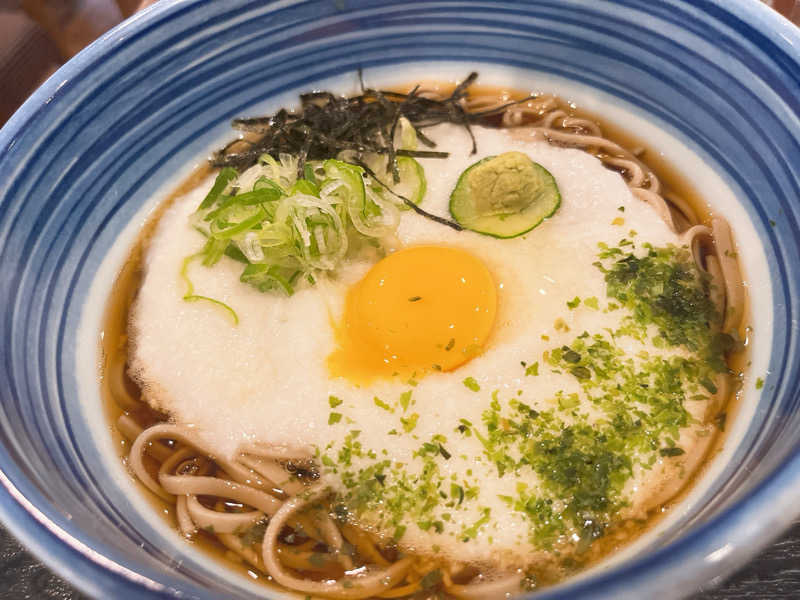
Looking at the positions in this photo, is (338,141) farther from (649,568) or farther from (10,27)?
(10,27)

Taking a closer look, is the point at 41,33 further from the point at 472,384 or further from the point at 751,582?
the point at 751,582

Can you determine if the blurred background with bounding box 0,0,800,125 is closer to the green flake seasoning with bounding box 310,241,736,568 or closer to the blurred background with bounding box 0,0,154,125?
the blurred background with bounding box 0,0,154,125

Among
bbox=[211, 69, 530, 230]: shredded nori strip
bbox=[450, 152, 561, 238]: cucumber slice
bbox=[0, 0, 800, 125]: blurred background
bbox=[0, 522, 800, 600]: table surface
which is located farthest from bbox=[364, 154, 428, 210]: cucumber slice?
bbox=[0, 0, 800, 125]: blurred background

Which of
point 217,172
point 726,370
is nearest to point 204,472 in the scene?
point 217,172

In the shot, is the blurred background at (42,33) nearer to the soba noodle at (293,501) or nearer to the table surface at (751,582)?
the soba noodle at (293,501)

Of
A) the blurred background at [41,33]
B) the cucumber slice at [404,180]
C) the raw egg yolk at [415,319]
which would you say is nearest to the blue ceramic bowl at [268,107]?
the cucumber slice at [404,180]

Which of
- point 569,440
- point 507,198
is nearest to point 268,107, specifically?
point 507,198
